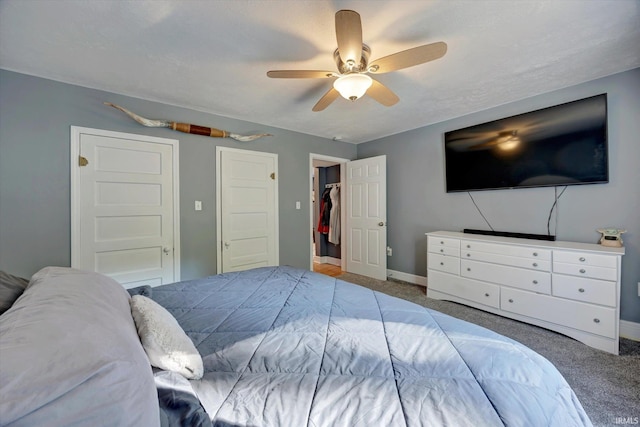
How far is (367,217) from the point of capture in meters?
4.23

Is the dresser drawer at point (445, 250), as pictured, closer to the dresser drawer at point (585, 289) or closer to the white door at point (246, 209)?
the dresser drawer at point (585, 289)

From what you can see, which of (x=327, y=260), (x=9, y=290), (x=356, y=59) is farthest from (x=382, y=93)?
(x=327, y=260)

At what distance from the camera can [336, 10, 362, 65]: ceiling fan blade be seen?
1296 mm

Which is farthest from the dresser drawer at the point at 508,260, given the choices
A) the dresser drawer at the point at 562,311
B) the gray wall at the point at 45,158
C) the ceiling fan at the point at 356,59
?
the gray wall at the point at 45,158

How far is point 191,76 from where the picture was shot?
7.43 feet

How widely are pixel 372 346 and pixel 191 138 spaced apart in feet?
9.75

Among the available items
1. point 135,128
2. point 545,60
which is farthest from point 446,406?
point 135,128

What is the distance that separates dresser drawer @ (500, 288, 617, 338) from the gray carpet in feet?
0.45

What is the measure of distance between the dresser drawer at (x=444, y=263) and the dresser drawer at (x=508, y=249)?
19 cm

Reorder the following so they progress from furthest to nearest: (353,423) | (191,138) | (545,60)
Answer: (191,138) → (545,60) → (353,423)

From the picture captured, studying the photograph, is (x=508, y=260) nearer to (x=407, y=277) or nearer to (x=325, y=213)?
(x=407, y=277)

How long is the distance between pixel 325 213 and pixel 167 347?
4.57 m

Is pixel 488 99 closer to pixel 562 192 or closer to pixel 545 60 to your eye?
pixel 545 60

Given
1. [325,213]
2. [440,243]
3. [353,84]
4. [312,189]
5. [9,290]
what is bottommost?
[440,243]
